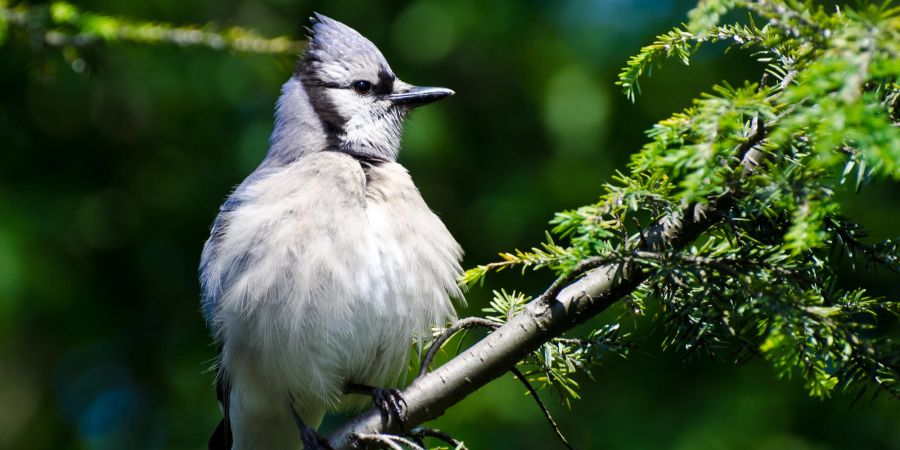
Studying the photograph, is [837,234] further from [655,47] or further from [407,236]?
[407,236]

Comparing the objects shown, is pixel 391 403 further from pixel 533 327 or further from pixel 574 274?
pixel 574 274

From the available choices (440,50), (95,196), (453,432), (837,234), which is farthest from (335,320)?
(95,196)

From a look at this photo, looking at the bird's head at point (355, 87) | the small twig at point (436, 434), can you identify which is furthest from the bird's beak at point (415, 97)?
the small twig at point (436, 434)

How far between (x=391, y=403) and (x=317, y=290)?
39cm

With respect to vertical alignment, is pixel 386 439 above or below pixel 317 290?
below

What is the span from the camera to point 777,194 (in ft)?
3.97

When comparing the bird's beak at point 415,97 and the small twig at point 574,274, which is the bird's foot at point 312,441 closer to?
the small twig at point 574,274

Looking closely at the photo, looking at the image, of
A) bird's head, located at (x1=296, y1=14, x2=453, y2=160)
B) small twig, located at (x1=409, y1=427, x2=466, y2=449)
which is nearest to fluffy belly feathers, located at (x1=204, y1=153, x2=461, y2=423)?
small twig, located at (x1=409, y1=427, x2=466, y2=449)

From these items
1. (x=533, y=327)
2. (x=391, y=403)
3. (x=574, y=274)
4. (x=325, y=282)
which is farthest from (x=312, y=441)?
(x=574, y=274)

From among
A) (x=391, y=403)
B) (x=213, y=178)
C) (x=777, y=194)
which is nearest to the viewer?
(x=777, y=194)

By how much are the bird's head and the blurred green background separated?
880mm

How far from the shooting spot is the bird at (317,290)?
2195mm

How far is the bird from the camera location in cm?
220

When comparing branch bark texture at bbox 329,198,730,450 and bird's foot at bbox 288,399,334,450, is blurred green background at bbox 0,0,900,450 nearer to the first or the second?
bird's foot at bbox 288,399,334,450
